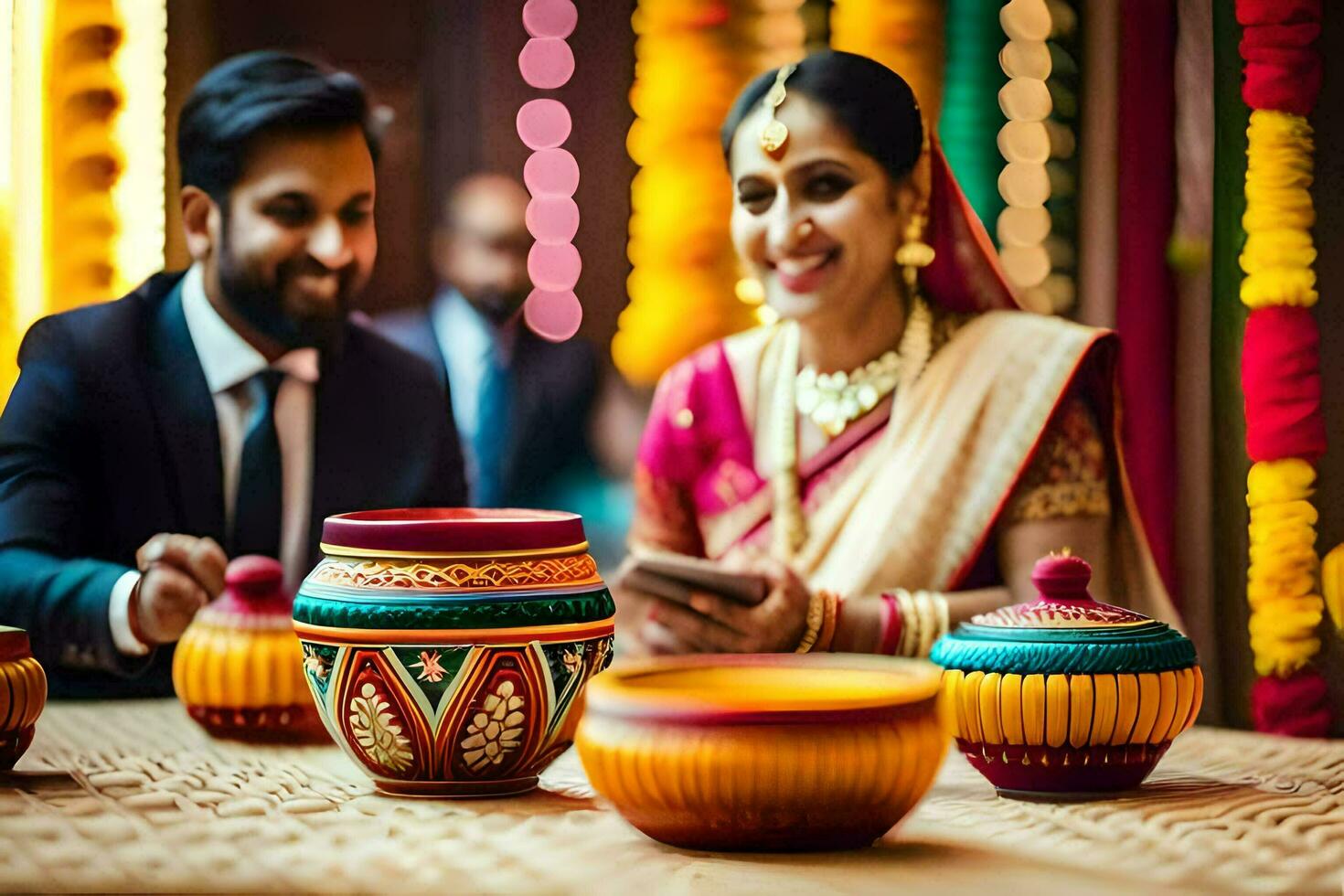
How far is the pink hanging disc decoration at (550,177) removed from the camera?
2.74 m

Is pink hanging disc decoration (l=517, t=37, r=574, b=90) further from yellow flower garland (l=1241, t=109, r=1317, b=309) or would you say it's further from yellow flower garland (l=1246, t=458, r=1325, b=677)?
yellow flower garland (l=1246, t=458, r=1325, b=677)

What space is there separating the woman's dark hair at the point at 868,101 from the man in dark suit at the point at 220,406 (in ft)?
2.39

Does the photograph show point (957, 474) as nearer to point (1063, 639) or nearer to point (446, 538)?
point (1063, 639)

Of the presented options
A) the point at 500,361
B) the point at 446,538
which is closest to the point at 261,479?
the point at 500,361

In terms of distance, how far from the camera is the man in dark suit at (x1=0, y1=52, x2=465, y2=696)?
2.35 metres

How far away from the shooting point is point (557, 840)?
129 cm

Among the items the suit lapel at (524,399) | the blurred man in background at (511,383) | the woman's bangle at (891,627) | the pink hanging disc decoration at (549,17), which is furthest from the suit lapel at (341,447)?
the woman's bangle at (891,627)

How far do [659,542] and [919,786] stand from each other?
1361 mm

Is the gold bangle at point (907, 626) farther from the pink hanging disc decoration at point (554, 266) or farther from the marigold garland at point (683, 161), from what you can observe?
the pink hanging disc decoration at point (554, 266)

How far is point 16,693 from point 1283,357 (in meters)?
1.71

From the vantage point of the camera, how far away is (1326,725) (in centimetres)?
228

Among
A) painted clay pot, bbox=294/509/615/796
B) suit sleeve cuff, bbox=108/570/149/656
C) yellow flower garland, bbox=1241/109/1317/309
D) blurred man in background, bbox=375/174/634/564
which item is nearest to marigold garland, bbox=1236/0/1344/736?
yellow flower garland, bbox=1241/109/1317/309

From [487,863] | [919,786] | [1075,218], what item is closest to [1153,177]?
[1075,218]

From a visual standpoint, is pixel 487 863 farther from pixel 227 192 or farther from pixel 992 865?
pixel 227 192
